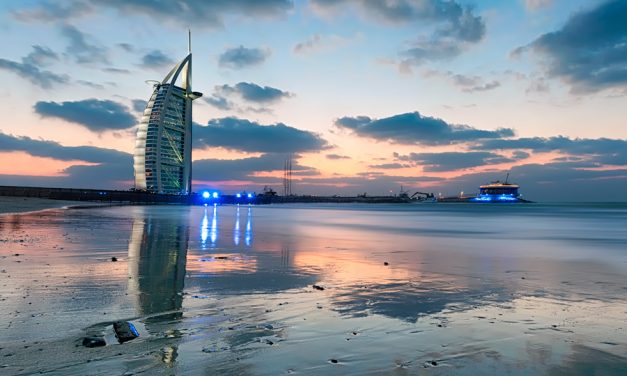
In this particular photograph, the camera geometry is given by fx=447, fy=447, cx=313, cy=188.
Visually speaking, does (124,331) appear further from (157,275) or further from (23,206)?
(23,206)

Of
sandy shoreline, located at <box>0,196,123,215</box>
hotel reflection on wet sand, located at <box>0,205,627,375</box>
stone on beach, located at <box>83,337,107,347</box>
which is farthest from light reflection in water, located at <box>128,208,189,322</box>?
sandy shoreline, located at <box>0,196,123,215</box>

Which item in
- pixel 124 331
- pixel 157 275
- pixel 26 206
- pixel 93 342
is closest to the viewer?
pixel 93 342

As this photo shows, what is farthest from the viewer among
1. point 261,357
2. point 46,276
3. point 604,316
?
point 46,276

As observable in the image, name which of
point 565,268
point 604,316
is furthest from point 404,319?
point 565,268

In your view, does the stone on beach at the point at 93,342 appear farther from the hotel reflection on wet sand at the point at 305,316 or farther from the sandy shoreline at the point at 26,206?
the sandy shoreline at the point at 26,206

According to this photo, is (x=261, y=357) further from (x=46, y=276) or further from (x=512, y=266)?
(x=512, y=266)

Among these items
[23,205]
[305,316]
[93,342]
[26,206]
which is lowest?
[305,316]

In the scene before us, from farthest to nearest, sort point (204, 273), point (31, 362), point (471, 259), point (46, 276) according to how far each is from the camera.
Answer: point (471, 259) → point (204, 273) → point (46, 276) → point (31, 362)

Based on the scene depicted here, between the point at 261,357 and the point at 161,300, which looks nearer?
the point at 261,357

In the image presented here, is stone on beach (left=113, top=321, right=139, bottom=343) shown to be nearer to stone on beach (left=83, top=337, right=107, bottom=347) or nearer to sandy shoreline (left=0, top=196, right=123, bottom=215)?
stone on beach (left=83, top=337, right=107, bottom=347)

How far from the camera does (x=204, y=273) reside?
43.1 feet

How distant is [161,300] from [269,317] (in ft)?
8.44

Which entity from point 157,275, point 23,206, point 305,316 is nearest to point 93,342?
point 305,316

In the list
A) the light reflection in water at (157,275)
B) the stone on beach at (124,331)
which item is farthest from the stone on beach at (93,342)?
the light reflection in water at (157,275)
